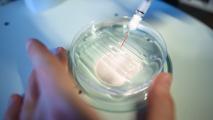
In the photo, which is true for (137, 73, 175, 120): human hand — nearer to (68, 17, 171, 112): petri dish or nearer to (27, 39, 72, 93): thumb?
(68, 17, 171, 112): petri dish

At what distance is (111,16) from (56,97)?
0.32 m

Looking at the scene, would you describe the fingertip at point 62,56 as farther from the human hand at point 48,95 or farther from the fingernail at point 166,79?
the fingernail at point 166,79

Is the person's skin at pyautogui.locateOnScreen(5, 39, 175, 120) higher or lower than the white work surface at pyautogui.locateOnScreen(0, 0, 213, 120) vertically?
lower

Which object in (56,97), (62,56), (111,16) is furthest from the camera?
(111,16)

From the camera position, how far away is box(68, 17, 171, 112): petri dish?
509 millimetres

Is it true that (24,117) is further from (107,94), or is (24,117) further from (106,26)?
(106,26)

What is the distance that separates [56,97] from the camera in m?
0.42

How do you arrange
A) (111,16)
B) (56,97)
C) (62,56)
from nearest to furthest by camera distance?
(56,97) → (62,56) → (111,16)

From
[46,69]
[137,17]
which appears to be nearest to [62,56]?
[46,69]

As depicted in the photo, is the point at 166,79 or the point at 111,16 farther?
the point at 111,16

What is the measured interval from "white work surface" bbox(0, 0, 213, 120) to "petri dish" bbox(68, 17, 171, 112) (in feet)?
0.09

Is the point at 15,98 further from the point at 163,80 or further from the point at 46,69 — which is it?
the point at 163,80

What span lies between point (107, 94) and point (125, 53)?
11 cm

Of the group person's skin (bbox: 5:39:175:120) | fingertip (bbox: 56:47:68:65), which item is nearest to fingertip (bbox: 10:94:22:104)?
person's skin (bbox: 5:39:175:120)
